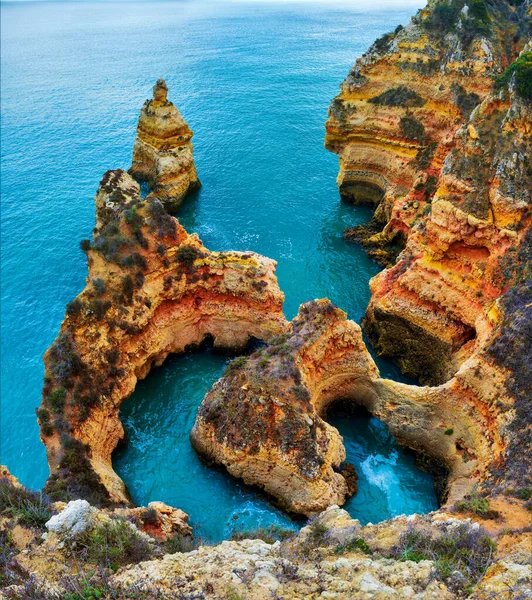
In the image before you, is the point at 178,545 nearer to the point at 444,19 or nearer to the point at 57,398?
the point at 57,398

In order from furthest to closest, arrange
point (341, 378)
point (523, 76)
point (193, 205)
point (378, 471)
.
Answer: point (193, 205), point (341, 378), point (378, 471), point (523, 76)

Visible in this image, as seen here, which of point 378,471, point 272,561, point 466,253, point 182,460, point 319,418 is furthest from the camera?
point 466,253

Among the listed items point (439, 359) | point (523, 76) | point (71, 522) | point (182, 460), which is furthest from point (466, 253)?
point (71, 522)

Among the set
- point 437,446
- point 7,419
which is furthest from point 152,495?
point 437,446

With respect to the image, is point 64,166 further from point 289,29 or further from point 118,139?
point 289,29

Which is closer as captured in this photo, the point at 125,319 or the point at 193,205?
the point at 125,319

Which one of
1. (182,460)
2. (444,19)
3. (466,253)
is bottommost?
(182,460)

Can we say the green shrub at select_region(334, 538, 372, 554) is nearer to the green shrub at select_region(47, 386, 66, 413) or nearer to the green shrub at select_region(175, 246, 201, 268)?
the green shrub at select_region(47, 386, 66, 413)
